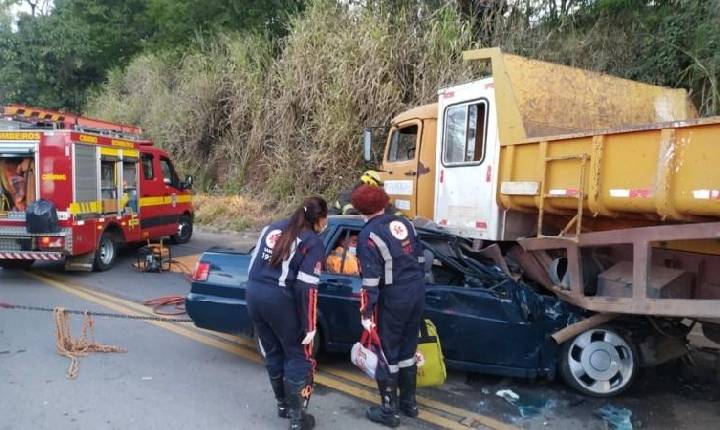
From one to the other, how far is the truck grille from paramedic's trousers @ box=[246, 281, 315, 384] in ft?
20.2

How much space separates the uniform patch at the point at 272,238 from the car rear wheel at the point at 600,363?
2.46 m

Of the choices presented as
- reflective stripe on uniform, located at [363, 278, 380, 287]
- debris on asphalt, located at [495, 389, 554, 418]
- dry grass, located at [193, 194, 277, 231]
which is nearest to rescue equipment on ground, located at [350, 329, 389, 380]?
reflective stripe on uniform, located at [363, 278, 380, 287]

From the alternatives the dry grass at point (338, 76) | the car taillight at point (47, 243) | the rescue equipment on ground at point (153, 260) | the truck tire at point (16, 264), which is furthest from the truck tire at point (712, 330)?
the truck tire at point (16, 264)

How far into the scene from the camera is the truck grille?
26.8 ft

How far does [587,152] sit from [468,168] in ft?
5.64

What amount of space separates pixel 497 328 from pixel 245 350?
2.35m

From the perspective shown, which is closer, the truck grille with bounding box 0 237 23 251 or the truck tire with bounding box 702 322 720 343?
the truck tire with bounding box 702 322 720 343

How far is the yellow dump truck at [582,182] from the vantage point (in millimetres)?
3789

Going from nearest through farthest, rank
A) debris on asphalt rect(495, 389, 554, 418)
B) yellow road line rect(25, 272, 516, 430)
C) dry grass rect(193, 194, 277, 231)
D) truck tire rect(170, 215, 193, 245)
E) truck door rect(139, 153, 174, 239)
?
yellow road line rect(25, 272, 516, 430) → debris on asphalt rect(495, 389, 554, 418) → truck door rect(139, 153, 174, 239) → truck tire rect(170, 215, 193, 245) → dry grass rect(193, 194, 277, 231)

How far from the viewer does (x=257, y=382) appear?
180 inches

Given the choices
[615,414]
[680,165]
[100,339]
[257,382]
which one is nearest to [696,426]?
[615,414]

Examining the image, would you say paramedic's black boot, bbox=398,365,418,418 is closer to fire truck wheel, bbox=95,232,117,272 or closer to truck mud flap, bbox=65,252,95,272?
truck mud flap, bbox=65,252,95,272

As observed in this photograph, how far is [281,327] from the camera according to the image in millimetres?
3562

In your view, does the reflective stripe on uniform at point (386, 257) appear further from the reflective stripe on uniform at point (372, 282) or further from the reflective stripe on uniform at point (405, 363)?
the reflective stripe on uniform at point (405, 363)
